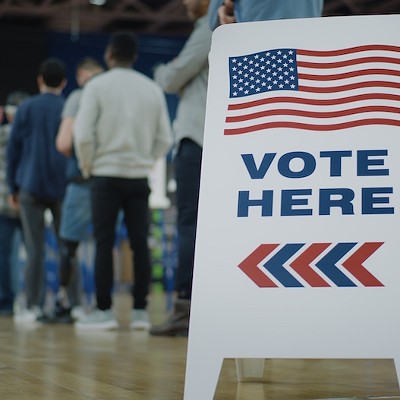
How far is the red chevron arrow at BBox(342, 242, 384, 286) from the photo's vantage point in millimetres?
1737

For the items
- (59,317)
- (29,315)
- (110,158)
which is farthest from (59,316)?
(110,158)

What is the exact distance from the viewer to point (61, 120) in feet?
17.5

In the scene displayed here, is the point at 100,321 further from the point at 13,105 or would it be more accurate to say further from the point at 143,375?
the point at 13,105

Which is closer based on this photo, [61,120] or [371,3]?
[61,120]

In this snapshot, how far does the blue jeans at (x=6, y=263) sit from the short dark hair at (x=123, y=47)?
168 centimetres

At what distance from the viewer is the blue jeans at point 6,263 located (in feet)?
19.3

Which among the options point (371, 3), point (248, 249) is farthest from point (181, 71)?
point (371, 3)

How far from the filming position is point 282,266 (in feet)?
5.82

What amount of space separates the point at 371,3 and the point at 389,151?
12.6m

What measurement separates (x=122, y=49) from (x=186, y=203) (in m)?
1.12

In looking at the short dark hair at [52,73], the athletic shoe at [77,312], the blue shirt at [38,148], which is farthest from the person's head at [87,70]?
the athletic shoe at [77,312]

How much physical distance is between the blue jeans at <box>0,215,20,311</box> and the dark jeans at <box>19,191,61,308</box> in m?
0.64

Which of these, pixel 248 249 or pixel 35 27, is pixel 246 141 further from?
pixel 35 27

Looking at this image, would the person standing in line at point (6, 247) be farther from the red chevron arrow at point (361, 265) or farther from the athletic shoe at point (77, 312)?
the red chevron arrow at point (361, 265)
